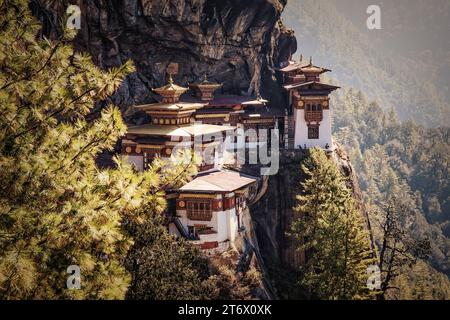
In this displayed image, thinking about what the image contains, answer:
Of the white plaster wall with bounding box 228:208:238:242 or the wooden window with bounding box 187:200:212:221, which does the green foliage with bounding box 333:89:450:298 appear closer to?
the white plaster wall with bounding box 228:208:238:242

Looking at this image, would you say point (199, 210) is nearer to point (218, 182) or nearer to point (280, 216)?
point (218, 182)

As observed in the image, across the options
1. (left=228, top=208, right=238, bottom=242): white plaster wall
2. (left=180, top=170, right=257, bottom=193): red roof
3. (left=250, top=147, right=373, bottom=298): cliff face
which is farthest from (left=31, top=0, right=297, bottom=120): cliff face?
(left=228, top=208, right=238, bottom=242): white plaster wall

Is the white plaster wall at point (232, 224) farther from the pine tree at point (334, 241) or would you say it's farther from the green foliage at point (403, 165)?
the green foliage at point (403, 165)

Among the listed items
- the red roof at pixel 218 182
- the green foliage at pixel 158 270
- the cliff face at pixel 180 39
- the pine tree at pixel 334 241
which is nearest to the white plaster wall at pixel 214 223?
the red roof at pixel 218 182

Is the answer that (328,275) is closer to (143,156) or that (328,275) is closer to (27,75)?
(143,156)

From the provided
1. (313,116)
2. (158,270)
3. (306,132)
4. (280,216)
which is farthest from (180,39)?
(158,270)

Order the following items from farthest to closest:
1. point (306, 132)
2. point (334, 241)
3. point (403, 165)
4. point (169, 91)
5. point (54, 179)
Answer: point (403, 165) → point (306, 132) → point (169, 91) → point (334, 241) → point (54, 179)
